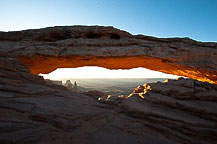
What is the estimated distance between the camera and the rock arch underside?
4520 millimetres

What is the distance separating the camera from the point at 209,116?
5.43 metres

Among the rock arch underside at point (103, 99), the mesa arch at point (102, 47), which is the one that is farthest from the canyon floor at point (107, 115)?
the mesa arch at point (102, 47)

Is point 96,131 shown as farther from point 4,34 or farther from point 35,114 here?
point 4,34

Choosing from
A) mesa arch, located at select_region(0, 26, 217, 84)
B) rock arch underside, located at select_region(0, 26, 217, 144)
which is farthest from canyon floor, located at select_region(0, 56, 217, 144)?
mesa arch, located at select_region(0, 26, 217, 84)

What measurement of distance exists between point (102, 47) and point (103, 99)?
4815mm

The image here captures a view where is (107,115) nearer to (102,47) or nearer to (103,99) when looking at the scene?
(103,99)


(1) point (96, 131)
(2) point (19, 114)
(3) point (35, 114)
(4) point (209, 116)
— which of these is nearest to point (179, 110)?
(4) point (209, 116)

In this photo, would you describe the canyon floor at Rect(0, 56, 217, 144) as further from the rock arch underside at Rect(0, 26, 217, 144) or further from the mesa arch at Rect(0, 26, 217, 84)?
the mesa arch at Rect(0, 26, 217, 84)

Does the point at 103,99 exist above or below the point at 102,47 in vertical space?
below

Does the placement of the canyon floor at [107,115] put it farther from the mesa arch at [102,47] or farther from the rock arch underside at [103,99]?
the mesa arch at [102,47]

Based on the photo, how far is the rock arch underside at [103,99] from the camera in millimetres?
4520

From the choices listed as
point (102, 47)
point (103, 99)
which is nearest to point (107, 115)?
point (103, 99)

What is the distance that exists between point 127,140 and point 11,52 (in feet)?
37.3

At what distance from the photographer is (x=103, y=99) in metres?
7.48
